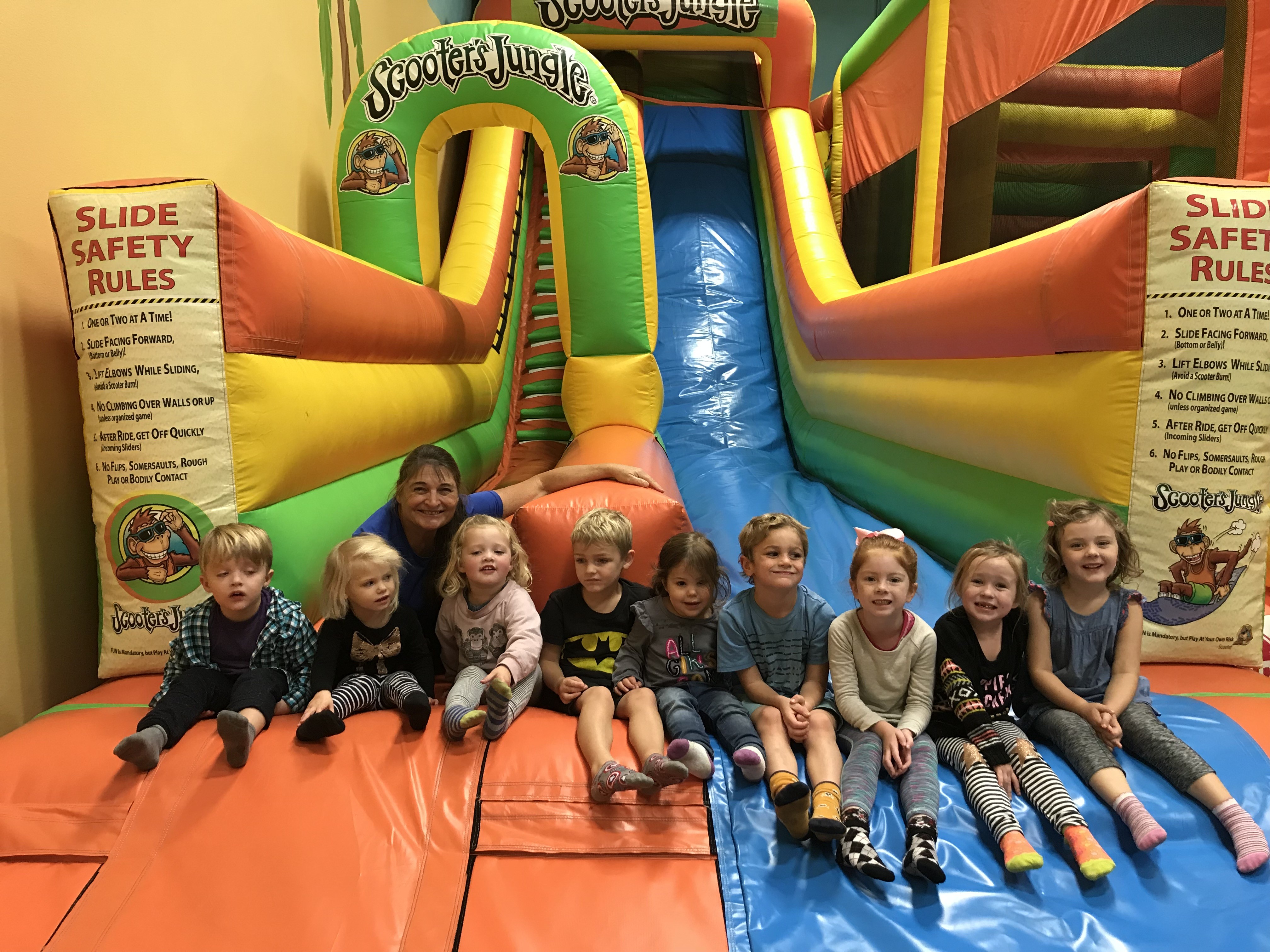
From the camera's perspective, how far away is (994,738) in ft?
5.20

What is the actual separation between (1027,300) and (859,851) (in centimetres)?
142

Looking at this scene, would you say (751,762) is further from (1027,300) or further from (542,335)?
(542,335)

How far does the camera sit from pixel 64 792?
1.48 meters

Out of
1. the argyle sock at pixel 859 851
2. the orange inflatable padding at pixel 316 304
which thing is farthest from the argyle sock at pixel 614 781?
the orange inflatable padding at pixel 316 304

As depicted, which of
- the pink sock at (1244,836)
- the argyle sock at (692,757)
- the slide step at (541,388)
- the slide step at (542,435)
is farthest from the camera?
the slide step at (541,388)

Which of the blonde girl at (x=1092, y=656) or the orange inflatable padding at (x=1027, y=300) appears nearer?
the blonde girl at (x=1092, y=656)

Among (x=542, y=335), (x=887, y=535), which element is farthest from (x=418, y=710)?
(x=542, y=335)

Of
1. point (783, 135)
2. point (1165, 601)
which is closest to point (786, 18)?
point (783, 135)

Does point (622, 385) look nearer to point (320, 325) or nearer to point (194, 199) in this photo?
point (320, 325)

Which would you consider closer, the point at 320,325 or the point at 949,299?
the point at 320,325

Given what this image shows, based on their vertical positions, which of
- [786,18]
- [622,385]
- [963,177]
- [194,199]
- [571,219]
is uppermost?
[786,18]

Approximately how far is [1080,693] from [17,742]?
83.0 inches

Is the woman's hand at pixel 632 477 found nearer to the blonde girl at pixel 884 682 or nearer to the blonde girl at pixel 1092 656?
the blonde girl at pixel 884 682

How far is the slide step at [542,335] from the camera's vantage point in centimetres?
439
